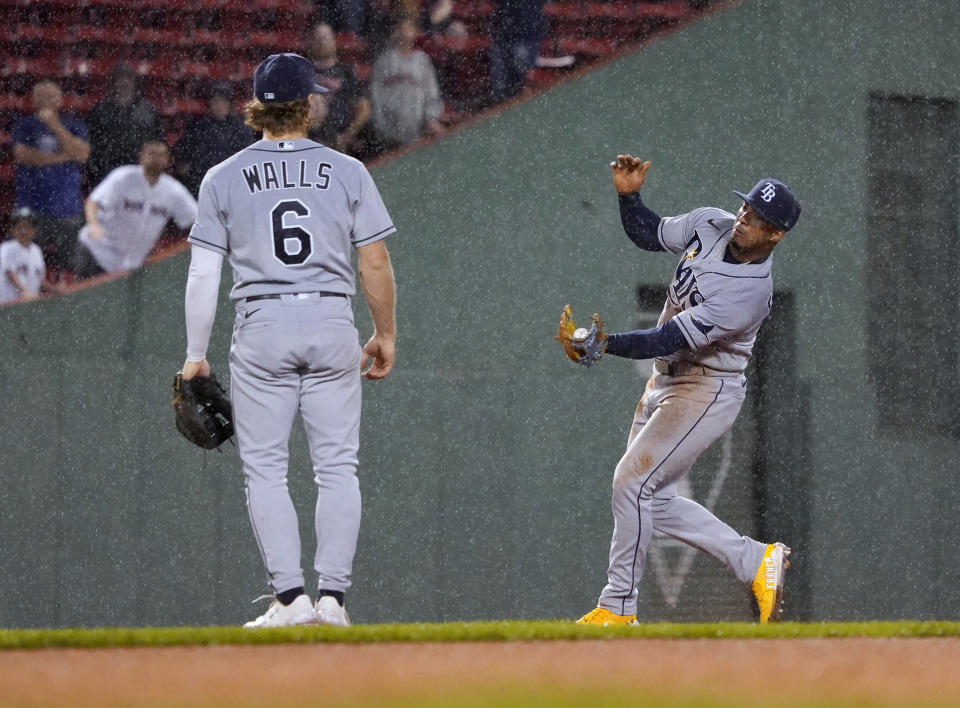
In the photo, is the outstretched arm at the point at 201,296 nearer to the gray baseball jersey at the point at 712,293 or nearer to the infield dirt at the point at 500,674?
the infield dirt at the point at 500,674

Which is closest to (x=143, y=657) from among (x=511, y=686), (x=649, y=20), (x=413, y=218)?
(x=511, y=686)

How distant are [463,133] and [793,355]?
2.60m

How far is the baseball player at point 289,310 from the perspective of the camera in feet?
16.2

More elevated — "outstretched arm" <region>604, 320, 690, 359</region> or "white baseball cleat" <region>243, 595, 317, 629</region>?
"outstretched arm" <region>604, 320, 690, 359</region>

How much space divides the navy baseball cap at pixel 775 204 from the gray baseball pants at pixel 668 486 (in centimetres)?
72

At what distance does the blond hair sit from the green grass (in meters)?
1.69

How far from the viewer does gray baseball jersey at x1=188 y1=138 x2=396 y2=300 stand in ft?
16.3

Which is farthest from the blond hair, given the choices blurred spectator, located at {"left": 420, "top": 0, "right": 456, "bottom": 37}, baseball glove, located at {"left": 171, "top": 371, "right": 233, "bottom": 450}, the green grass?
blurred spectator, located at {"left": 420, "top": 0, "right": 456, "bottom": 37}

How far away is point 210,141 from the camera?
906cm

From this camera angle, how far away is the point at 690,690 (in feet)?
12.4

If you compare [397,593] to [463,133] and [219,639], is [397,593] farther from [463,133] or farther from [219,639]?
[219,639]

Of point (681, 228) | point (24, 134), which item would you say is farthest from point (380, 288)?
point (24, 134)

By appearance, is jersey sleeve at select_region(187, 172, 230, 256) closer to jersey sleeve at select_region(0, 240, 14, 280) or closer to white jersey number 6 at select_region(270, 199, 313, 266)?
white jersey number 6 at select_region(270, 199, 313, 266)

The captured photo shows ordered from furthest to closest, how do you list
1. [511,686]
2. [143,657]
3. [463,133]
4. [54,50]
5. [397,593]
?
[54,50] < [463,133] < [397,593] < [143,657] < [511,686]
